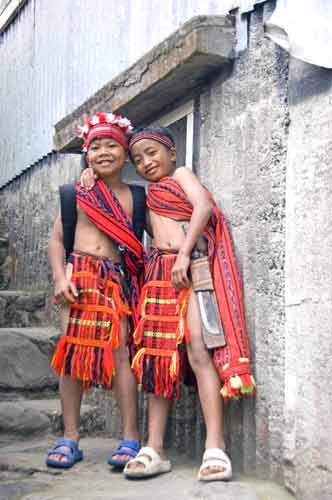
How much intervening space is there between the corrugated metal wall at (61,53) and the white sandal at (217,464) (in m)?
2.10

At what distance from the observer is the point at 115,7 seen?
5.39m

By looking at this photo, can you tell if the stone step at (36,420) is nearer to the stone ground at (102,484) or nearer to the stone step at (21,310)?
the stone ground at (102,484)

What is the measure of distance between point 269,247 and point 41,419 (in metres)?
2.26

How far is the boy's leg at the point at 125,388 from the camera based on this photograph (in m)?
3.69

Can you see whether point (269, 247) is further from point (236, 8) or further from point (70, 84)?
point (70, 84)

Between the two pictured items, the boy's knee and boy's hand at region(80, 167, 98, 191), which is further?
boy's hand at region(80, 167, 98, 191)

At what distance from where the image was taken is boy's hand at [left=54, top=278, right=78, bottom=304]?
12.2 ft

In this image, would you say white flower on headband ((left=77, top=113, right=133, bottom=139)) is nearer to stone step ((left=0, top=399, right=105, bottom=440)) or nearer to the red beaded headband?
the red beaded headband

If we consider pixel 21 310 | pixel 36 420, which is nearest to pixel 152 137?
pixel 36 420

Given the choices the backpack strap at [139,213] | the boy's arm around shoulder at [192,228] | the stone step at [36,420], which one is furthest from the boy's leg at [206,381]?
the stone step at [36,420]

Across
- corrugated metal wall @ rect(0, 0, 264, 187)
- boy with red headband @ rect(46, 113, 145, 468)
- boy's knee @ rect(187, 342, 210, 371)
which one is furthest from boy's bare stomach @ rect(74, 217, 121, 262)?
corrugated metal wall @ rect(0, 0, 264, 187)

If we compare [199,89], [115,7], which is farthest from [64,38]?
[199,89]

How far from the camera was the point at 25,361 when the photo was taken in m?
5.35

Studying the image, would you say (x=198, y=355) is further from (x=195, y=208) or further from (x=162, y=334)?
(x=195, y=208)
